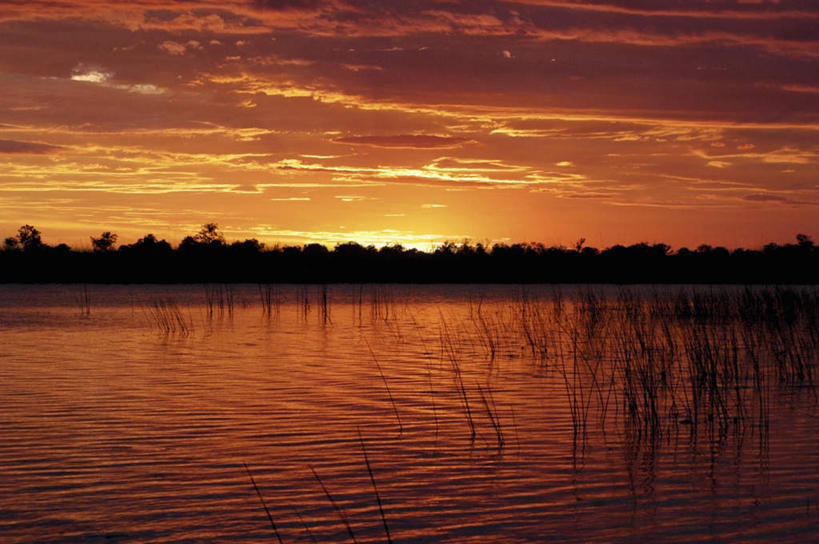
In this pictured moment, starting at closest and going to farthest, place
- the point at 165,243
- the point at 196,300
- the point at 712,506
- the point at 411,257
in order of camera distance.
A: the point at 712,506, the point at 196,300, the point at 411,257, the point at 165,243

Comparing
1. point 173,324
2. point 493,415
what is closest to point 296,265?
point 173,324

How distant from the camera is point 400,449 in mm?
7605

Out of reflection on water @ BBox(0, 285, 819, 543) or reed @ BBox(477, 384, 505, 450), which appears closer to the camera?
reflection on water @ BBox(0, 285, 819, 543)

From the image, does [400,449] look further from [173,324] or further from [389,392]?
[173,324]

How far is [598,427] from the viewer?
28.0ft

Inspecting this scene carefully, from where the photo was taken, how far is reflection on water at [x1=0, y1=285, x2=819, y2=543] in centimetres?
545

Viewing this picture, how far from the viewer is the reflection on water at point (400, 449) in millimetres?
5449

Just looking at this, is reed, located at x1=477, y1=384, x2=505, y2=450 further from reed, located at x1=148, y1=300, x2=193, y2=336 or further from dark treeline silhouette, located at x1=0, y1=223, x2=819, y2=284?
dark treeline silhouette, located at x1=0, y1=223, x2=819, y2=284

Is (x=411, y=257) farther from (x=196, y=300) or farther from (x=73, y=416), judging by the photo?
(x=73, y=416)

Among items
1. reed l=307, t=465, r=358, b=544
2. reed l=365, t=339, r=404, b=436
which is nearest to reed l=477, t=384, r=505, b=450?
reed l=365, t=339, r=404, b=436

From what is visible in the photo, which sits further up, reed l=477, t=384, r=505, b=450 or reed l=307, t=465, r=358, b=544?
reed l=477, t=384, r=505, b=450

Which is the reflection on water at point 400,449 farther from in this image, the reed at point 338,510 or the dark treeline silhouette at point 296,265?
the dark treeline silhouette at point 296,265

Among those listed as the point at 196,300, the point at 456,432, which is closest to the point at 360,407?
the point at 456,432

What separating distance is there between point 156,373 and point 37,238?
6254cm
